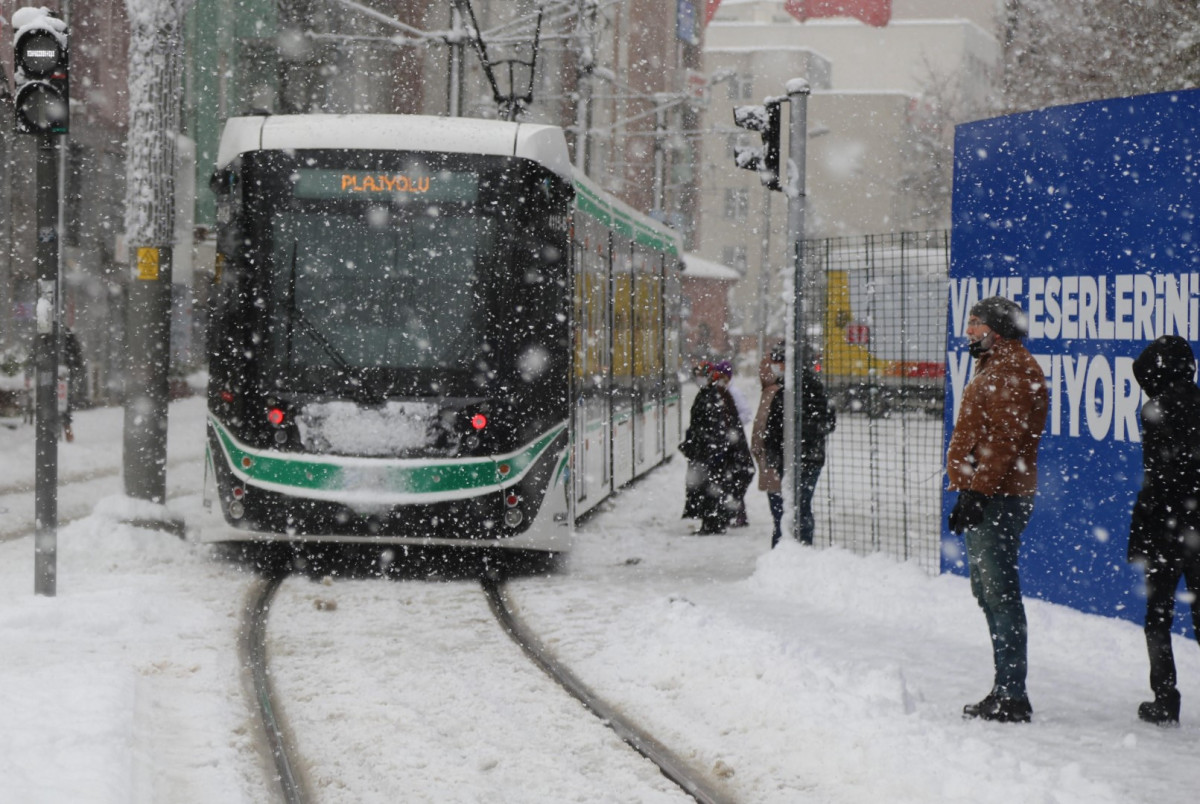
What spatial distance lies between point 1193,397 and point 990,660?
220cm

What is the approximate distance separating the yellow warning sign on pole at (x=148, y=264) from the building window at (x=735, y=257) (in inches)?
2881

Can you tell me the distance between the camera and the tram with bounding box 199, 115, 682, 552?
38.5 ft

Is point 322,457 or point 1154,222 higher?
point 1154,222

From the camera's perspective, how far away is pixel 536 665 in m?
8.94

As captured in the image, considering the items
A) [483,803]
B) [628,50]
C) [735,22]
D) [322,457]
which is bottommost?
[483,803]

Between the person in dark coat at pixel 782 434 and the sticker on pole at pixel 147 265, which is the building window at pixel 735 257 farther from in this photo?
the sticker on pole at pixel 147 265

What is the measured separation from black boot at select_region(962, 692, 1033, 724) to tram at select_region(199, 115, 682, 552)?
4955 millimetres

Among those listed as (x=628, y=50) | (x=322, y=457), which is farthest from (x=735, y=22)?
(x=322, y=457)

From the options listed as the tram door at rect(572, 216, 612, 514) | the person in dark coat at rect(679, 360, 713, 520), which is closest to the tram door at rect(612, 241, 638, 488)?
the tram door at rect(572, 216, 612, 514)

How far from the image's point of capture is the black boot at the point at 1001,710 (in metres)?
7.46

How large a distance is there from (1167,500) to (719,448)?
29.2 ft

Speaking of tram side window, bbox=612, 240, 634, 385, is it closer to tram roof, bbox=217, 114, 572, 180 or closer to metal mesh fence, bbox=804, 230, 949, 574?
metal mesh fence, bbox=804, 230, 949, 574

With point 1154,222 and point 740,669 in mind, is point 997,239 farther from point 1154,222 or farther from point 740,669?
point 740,669

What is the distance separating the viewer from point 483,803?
6293 mm
